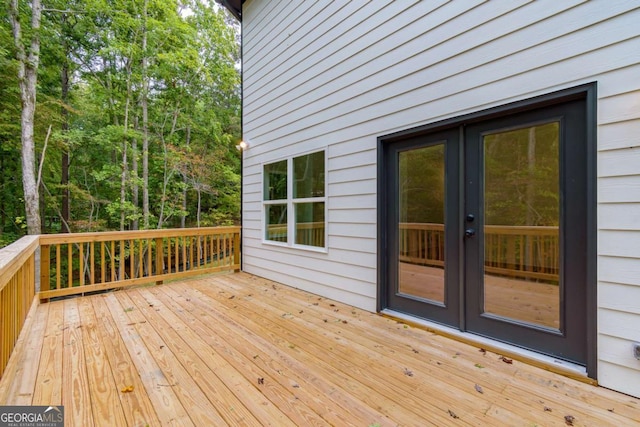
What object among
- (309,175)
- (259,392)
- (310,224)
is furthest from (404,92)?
(259,392)

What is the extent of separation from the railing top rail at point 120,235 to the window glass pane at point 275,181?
1.21 m

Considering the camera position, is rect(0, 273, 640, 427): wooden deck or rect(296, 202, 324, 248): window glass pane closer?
rect(0, 273, 640, 427): wooden deck

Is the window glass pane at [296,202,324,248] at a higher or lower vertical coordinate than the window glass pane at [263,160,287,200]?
lower

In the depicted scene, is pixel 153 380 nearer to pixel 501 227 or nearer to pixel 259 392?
pixel 259 392

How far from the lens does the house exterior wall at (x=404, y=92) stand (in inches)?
69.2

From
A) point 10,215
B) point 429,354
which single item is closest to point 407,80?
point 429,354

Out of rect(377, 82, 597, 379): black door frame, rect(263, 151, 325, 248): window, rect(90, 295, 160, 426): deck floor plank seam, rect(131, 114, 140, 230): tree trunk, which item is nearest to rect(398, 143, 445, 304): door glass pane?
rect(377, 82, 597, 379): black door frame

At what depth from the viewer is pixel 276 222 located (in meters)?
4.70

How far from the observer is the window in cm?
390

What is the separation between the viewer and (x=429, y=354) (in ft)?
7.41

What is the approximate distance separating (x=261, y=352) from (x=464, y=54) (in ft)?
10.1

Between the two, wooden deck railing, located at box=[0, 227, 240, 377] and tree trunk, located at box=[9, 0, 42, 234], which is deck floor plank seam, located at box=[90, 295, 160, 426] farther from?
tree trunk, located at box=[9, 0, 42, 234]

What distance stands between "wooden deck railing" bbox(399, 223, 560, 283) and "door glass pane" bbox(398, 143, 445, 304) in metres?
0.06

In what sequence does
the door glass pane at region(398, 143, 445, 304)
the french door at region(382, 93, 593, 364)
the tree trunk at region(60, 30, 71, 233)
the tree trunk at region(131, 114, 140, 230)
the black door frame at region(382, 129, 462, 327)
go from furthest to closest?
1. the tree trunk at region(131, 114, 140, 230)
2. the tree trunk at region(60, 30, 71, 233)
3. the door glass pane at region(398, 143, 445, 304)
4. the black door frame at region(382, 129, 462, 327)
5. the french door at region(382, 93, 593, 364)
